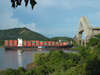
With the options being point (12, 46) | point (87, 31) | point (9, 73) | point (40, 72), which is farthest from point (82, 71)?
point (12, 46)

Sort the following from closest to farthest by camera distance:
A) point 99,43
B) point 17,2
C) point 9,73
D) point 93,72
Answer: point 17,2 < point 93,72 < point 9,73 < point 99,43

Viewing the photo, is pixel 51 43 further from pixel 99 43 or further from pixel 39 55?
pixel 99 43

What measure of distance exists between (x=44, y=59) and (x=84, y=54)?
9.49 metres

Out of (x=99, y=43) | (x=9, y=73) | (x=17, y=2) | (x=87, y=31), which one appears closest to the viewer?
(x=17, y=2)

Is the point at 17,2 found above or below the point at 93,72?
above

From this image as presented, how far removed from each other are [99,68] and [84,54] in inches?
443

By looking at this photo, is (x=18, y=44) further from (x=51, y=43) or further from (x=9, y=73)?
(x=9, y=73)

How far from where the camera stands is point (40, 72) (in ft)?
51.1

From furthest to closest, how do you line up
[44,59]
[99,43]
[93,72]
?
1. [44,59]
2. [99,43]
3. [93,72]

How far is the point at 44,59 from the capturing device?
3098 cm

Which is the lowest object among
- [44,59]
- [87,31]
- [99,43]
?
[44,59]

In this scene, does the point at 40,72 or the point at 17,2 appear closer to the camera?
the point at 17,2

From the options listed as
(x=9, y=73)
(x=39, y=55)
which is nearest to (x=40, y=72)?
(x=9, y=73)

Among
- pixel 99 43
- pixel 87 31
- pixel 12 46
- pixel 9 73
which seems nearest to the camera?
pixel 9 73
